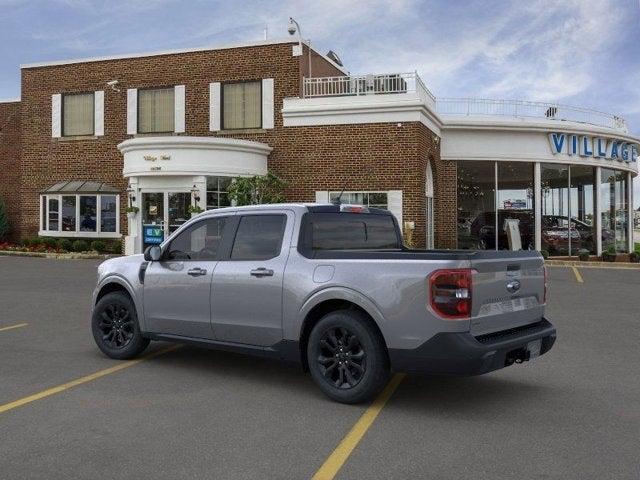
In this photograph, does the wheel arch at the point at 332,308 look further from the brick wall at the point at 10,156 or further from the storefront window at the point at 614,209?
the brick wall at the point at 10,156

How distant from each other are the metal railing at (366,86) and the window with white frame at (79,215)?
28.7 ft

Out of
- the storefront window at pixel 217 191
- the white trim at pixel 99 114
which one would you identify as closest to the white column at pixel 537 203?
the storefront window at pixel 217 191

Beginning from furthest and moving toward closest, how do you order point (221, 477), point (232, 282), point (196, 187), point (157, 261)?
point (196, 187) < point (157, 261) < point (232, 282) < point (221, 477)

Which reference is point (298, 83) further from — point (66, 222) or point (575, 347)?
point (575, 347)

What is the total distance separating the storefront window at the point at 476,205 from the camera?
24750mm

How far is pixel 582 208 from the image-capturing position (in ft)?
86.2

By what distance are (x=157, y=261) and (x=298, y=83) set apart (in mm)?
17080

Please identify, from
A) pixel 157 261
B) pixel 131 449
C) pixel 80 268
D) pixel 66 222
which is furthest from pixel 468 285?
pixel 66 222

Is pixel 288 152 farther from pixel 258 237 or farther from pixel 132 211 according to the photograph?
pixel 258 237

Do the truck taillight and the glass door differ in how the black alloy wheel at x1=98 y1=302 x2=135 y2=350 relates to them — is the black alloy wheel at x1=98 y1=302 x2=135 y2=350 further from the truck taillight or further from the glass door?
the glass door

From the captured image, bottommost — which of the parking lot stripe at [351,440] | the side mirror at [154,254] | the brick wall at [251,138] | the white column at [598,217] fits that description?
the parking lot stripe at [351,440]

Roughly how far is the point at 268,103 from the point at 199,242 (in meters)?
17.3

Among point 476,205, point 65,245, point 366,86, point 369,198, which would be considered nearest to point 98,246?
point 65,245

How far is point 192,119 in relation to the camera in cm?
2459
